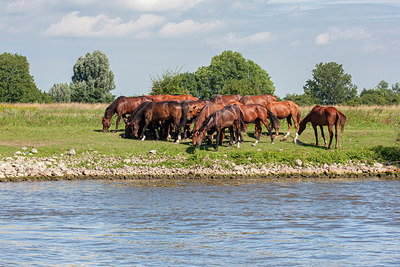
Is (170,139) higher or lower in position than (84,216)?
higher

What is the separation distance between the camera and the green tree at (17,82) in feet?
253

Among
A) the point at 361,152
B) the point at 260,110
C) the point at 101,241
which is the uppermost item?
the point at 260,110

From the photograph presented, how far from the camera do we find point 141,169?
1978 cm

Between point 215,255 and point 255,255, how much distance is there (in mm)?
707

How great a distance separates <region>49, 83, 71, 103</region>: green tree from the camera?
79.8 metres

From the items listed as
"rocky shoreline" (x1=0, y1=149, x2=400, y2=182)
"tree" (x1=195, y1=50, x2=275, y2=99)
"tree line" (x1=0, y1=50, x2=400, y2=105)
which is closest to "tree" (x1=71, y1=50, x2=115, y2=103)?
"tree line" (x1=0, y1=50, x2=400, y2=105)

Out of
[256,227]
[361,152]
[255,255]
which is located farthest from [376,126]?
[255,255]

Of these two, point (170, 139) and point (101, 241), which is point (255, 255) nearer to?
point (101, 241)

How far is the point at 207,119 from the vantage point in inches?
838

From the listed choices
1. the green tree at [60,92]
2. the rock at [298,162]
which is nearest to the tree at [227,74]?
the green tree at [60,92]

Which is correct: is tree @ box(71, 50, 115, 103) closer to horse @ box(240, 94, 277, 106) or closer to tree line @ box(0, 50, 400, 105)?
tree line @ box(0, 50, 400, 105)

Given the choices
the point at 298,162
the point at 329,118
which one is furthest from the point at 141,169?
the point at 329,118

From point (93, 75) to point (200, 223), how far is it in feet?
232

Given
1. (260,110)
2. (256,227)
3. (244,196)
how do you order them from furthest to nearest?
(260,110) → (244,196) → (256,227)
